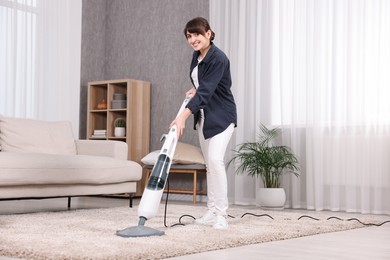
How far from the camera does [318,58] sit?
5.14m

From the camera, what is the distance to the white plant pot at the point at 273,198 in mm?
4984

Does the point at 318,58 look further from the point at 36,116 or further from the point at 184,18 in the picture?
the point at 36,116

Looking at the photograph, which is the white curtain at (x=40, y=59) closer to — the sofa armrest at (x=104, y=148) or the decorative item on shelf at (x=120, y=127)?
the decorative item on shelf at (x=120, y=127)

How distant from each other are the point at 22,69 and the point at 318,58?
2.94 meters

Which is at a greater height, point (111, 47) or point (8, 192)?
point (111, 47)

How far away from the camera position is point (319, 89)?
16.8 ft

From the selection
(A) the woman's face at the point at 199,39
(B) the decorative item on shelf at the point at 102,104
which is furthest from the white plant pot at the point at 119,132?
(A) the woman's face at the point at 199,39

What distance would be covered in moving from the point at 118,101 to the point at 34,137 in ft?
6.19

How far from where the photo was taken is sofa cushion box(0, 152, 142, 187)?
3.62 m

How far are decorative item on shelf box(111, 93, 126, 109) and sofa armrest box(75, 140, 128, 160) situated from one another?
158cm

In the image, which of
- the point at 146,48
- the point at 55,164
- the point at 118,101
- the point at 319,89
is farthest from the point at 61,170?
the point at 146,48

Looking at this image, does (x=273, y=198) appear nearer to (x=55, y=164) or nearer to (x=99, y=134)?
(x=55, y=164)

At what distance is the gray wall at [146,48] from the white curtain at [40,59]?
201 millimetres

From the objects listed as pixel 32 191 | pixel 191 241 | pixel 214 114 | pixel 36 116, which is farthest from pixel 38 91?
pixel 191 241
